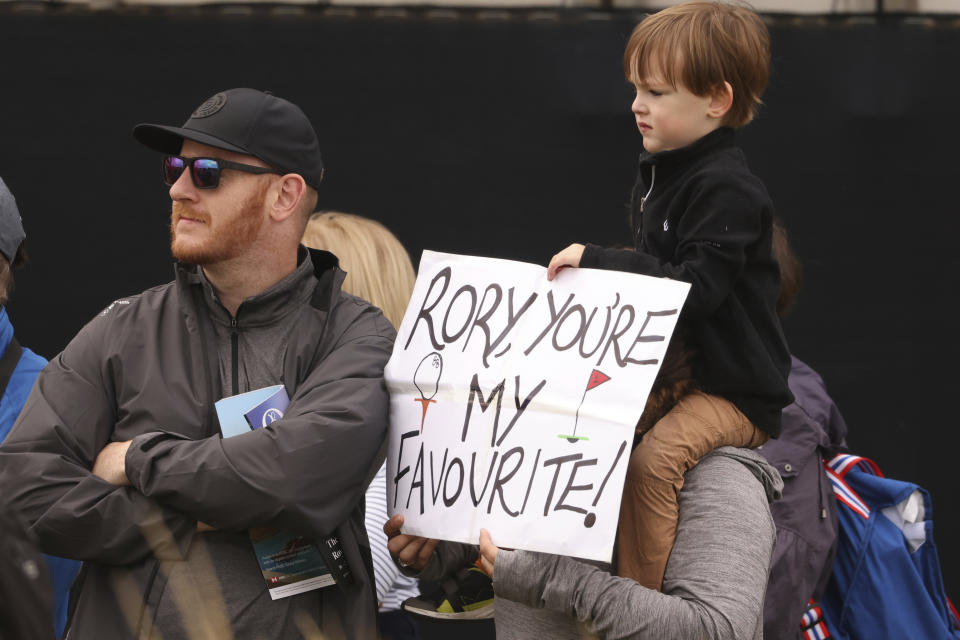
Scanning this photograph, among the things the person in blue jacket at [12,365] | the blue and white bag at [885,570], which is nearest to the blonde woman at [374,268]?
the person in blue jacket at [12,365]

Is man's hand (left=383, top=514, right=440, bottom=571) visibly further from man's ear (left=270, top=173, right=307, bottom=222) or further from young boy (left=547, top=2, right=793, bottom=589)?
man's ear (left=270, top=173, right=307, bottom=222)

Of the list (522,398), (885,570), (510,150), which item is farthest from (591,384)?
(510,150)

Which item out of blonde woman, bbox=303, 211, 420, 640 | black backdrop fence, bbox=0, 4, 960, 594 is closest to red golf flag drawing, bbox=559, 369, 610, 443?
blonde woman, bbox=303, 211, 420, 640

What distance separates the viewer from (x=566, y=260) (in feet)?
8.82

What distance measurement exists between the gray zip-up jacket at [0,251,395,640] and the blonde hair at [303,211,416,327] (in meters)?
1.06

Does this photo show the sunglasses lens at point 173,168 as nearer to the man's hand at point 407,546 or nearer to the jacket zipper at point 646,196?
the man's hand at point 407,546

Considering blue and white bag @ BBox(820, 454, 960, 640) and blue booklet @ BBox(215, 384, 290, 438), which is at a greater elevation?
blue booklet @ BBox(215, 384, 290, 438)

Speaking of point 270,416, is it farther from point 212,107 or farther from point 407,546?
point 212,107

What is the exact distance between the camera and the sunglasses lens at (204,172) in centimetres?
288

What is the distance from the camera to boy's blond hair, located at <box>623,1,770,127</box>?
9.09 ft

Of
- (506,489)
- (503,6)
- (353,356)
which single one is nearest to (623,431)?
(506,489)

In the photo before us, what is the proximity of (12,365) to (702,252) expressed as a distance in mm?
2177

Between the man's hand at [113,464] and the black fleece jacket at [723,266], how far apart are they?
1.12 metres

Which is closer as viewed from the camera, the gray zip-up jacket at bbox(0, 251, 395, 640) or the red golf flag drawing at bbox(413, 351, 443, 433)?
the gray zip-up jacket at bbox(0, 251, 395, 640)
